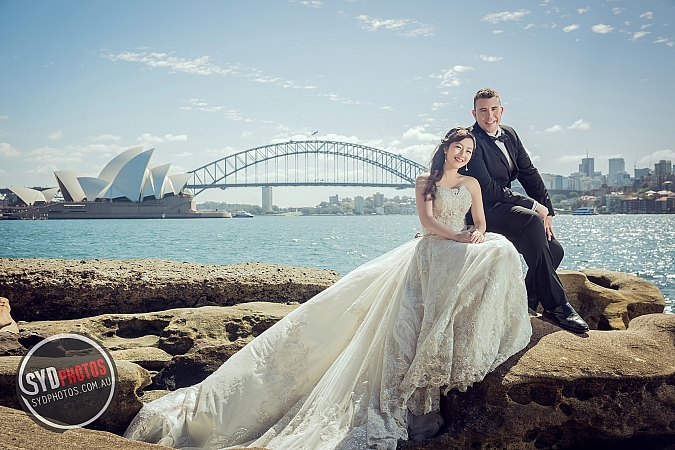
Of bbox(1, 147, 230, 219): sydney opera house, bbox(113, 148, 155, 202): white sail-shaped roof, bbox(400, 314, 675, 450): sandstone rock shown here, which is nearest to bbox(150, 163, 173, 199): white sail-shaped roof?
bbox(1, 147, 230, 219): sydney opera house

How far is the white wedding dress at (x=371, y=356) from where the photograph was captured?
2.57 metres

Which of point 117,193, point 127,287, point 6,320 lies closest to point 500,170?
point 127,287

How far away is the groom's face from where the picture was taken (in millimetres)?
3369

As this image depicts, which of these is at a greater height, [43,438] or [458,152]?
[458,152]

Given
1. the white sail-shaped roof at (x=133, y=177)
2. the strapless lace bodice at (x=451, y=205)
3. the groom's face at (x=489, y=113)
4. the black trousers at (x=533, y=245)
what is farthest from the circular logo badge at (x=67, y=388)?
the white sail-shaped roof at (x=133, y=177)

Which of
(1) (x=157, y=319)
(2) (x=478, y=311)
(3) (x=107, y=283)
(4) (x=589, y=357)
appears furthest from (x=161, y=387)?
→ (4) (x=589, y=357)

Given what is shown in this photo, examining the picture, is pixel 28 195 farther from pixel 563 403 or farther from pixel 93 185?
pixel 563 403

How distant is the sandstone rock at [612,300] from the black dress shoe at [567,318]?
45.6 inches

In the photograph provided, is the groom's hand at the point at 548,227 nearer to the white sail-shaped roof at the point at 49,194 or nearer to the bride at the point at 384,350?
the bride at the point at 384,350

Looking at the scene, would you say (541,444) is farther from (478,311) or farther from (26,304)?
(26,304)

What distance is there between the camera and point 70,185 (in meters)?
54.1

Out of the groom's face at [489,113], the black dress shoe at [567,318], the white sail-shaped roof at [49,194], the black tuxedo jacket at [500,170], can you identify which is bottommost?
the black dress shoe at [567,318]

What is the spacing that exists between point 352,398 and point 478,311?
2.58 ft

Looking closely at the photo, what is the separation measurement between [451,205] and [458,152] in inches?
11.6
